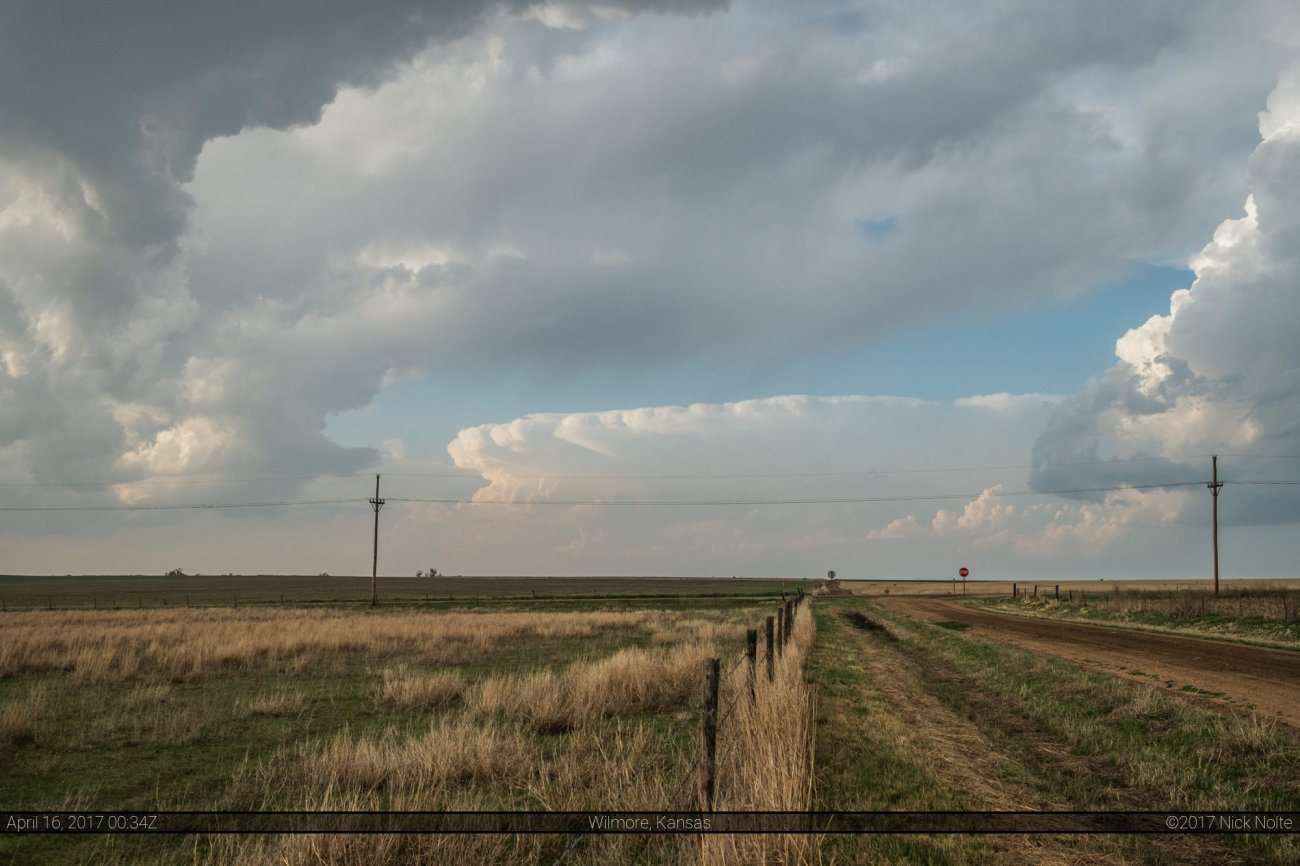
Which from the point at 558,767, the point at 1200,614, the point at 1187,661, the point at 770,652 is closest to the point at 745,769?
the point at 558,767

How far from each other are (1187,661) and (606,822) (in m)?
19.7

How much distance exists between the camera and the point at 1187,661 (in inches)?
790

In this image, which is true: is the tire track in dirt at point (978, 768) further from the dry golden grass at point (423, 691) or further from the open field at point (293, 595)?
the open field at point (293, 595)

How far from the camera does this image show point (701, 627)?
33.0 metres

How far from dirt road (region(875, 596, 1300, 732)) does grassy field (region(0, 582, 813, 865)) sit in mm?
7678

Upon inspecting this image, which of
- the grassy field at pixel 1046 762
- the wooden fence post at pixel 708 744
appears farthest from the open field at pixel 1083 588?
the wooden fence post at pixel 708 744

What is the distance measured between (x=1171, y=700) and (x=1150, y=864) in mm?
8145

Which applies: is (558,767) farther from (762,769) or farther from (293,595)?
(293,595)

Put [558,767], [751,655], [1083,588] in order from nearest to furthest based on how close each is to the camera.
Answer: [558,767]
[751,655]
[1083,588]

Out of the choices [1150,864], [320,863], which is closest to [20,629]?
[320,863]

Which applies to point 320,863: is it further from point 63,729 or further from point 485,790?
point 63,729

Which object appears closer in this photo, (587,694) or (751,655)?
(751,655)

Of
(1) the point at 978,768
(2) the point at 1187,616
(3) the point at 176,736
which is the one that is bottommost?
(2) the point at 1187,616

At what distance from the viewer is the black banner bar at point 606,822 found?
6672mm
